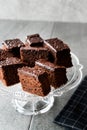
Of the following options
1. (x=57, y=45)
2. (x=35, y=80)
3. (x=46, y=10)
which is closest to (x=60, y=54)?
(x=57, y=45)

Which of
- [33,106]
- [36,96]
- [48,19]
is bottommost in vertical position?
[48,19]

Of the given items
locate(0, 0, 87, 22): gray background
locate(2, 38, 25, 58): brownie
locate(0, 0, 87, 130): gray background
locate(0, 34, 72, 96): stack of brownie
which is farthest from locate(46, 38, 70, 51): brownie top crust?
locate(0, 0, 87, 22): gray background

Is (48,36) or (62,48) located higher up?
(62,48)

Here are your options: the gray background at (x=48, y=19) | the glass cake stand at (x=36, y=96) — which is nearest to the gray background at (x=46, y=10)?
the gray background at (x=48, y=19)

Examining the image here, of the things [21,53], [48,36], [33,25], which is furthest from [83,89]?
[33,25]

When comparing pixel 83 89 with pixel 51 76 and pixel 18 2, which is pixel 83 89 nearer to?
pixel 51 76

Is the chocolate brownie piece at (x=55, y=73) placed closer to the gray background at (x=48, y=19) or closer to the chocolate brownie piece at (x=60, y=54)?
the chocolate brownie piece at (x=60, y=54)

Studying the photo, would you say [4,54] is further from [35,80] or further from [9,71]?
[35,80]
